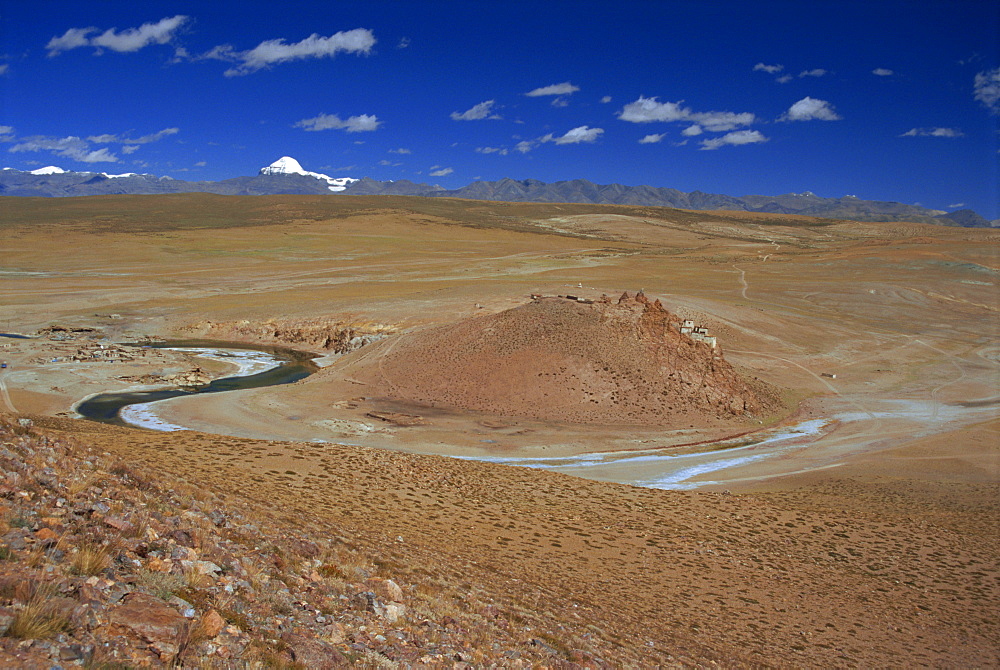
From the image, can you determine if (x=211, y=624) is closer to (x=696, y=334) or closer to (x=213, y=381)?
(x=213, y=381)

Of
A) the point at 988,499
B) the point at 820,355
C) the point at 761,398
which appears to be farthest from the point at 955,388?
the point at 988,499

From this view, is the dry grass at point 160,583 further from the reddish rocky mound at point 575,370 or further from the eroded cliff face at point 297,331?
the eroded cliff face at point 297,331

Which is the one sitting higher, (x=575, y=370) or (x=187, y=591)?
(x=187, y=591)

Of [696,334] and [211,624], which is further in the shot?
[696,334]

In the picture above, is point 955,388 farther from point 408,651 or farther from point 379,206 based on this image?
point 379,206

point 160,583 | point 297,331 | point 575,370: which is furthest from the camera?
point 297,331

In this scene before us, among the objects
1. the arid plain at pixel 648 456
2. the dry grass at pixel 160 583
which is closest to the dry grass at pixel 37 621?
the dry grass at pixel 160 583

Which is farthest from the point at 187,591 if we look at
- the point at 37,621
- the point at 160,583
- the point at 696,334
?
the point at 696,334
